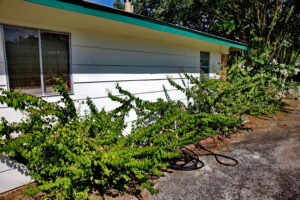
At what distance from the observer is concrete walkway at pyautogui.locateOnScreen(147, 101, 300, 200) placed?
2711 mm

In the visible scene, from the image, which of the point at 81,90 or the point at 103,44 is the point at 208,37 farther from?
the point at 81,90

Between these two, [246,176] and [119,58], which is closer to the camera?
[246,176]

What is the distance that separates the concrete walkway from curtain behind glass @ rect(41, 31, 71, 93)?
2490 mm

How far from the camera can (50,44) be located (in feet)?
10.3

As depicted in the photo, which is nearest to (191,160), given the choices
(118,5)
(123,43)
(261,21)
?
(123,43)

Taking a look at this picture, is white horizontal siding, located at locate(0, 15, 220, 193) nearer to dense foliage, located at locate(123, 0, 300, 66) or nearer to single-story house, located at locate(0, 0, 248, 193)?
single-story house, located at locate(0, 0, 248, 193)

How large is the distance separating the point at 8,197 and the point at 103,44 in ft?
9.76

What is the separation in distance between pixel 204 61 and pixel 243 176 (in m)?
4.46

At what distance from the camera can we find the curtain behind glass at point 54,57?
309 cm

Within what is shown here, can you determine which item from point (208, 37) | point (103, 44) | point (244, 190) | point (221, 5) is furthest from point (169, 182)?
point (221, 5)

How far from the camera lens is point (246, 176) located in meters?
3.17

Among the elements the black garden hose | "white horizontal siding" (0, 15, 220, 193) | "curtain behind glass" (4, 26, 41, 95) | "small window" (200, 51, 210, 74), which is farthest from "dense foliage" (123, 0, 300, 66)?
"curtain behind glass" (4, 26, 41, 95)

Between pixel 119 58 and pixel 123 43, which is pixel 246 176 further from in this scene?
pixel 123 43

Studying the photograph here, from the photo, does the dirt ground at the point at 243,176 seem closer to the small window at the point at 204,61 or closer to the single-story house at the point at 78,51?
the single-story house at the point at 78,51
